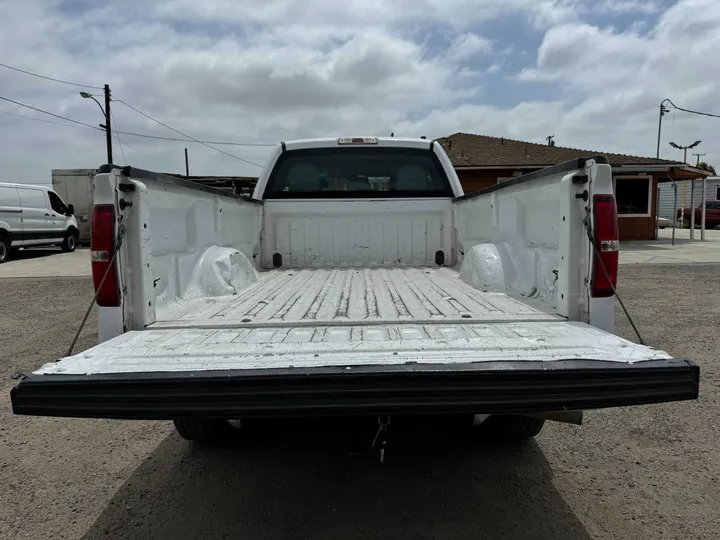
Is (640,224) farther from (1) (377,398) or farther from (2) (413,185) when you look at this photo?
(1) (377,398)

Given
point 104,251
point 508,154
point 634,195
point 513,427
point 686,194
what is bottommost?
point 513,427

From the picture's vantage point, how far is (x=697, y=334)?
599 cm

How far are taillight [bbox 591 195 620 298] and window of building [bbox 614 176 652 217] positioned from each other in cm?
2030

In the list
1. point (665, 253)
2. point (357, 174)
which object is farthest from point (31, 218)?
point (665, 253)

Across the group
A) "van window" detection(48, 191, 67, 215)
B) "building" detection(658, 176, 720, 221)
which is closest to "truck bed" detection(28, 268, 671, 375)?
"van window" detection(48, 191, 67, 215)

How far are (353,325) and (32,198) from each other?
59.7ft

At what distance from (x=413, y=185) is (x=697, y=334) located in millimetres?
3811

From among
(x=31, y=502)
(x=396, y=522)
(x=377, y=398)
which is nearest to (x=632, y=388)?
(x=377, y=398)

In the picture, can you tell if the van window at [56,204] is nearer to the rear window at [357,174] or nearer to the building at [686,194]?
the rear window at [357,174]

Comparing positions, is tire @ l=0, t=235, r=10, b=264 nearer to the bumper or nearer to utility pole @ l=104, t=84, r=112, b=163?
utility pole @ l=104, t=84, r=112, b=163

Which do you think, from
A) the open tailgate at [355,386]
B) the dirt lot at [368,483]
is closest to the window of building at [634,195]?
the dirt lot at [368,483]

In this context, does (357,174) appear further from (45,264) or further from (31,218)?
(31,218)

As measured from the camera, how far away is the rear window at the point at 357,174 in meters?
5.11

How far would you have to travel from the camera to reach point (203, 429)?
3.23 m
